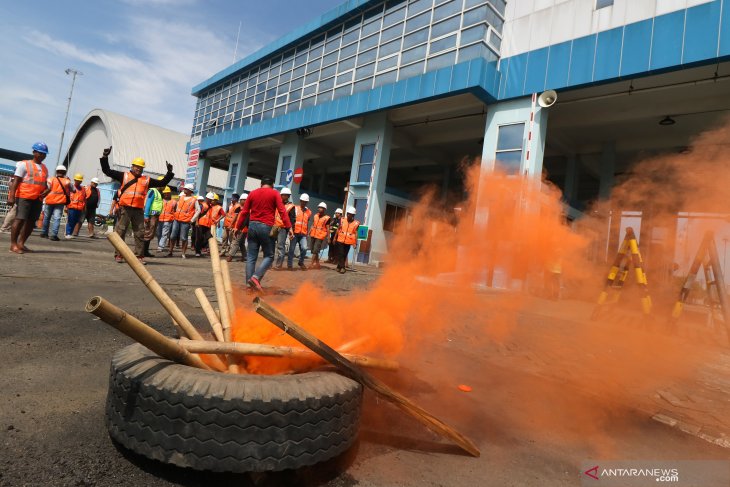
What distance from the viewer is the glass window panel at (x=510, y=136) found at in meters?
11.7

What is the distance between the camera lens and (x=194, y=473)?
65.6 inches

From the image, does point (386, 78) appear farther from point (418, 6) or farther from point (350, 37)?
point (350, 37)

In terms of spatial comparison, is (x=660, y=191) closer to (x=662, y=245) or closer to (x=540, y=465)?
(x=662, y=245)

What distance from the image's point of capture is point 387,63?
15242 millimetres

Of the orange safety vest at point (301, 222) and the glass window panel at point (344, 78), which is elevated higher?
the glass window panel at point (344, 78)

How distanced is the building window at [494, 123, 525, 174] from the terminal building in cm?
4

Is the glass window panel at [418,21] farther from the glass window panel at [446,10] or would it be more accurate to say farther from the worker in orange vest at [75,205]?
the worker in orange vest at [75,205]

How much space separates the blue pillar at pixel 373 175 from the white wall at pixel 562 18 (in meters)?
5.32

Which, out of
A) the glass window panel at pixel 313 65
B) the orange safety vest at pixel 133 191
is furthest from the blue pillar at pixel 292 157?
the orange safety vest at pixel 133 191

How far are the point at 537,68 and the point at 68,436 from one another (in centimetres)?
1304

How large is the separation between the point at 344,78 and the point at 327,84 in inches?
46.4

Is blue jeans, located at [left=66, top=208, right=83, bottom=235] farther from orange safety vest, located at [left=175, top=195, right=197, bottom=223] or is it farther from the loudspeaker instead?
the loudspeaker

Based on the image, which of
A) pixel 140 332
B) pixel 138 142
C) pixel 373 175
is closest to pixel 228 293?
pixel 140 332

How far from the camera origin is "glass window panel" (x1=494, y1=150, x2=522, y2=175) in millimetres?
11516
